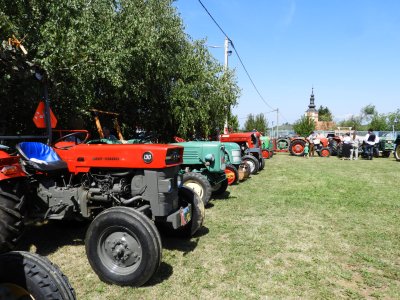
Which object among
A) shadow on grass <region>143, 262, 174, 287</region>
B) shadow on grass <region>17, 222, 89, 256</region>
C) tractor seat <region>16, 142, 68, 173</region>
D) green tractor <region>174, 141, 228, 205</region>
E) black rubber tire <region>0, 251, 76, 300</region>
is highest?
tractor seat <region>16, 142, 68, 173</region>

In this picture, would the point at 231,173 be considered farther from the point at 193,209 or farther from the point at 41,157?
the point at 41,157

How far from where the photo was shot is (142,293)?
312cm

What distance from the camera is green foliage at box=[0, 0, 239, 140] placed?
22.6ft

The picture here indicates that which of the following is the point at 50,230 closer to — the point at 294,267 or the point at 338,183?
the point at 294,267

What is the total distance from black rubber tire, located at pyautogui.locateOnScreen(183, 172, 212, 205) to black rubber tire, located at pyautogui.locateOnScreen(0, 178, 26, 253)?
3.00 meters

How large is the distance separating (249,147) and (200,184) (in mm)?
5245

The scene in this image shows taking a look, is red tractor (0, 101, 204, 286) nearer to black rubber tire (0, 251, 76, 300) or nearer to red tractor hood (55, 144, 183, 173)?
red tractor hood (55, 144, 183, 173)

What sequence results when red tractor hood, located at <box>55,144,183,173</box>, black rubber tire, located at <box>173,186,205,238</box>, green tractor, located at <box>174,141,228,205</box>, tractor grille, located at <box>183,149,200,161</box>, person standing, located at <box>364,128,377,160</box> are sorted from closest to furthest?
red tractor hood, located at <box>55,144,183,173</box> → black rubber tire, located at <box>173,186,205,238</box> → green tractor, located at <box>174,141,228,205</box> → tractor grille, located at <box>183,149,200,161</box> → person standing, located at <box>364,128,377,160</box>

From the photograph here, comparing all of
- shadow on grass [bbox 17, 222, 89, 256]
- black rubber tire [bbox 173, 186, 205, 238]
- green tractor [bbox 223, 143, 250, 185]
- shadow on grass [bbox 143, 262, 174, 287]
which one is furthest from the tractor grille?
shadow on grass [bbox 143, 262, 174, 287]

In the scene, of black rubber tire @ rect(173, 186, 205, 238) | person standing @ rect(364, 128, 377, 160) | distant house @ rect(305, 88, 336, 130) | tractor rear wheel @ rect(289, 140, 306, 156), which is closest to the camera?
black rubber tire @ rect(173, 186, 205, 238)

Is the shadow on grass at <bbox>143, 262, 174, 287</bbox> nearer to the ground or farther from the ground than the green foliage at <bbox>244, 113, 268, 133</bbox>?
nearer to the ground

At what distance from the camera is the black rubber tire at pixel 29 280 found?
198 cm

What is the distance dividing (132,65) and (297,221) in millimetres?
6646

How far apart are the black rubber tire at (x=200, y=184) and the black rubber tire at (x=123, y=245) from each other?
274cm
